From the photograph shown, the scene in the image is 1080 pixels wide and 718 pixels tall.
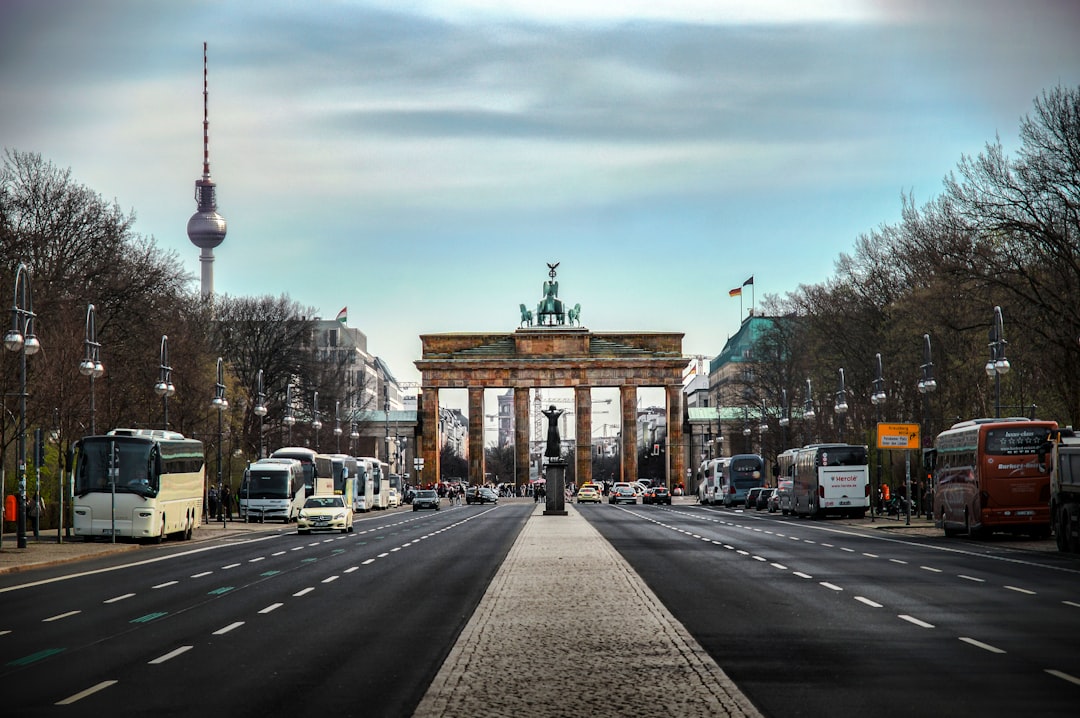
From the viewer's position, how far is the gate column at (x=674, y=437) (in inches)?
5571

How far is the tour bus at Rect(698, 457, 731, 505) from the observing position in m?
103

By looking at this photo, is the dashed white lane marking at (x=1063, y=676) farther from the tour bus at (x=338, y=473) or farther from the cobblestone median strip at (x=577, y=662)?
Answer: the tour bus at (x=338, y=473)

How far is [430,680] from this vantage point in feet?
43.6

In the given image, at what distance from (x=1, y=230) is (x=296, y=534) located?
1475 centimetres

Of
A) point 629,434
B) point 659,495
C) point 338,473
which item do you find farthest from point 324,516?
point 629,434

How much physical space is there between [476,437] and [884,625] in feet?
416

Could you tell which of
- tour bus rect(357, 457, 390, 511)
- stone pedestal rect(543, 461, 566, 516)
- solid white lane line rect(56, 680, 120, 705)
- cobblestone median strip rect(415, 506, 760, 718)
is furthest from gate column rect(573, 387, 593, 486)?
solid white lane line rect(56, 680, 120, 705)

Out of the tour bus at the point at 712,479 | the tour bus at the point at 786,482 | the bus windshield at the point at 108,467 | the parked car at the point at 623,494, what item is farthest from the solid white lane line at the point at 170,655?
the parked car at the point at 623,494

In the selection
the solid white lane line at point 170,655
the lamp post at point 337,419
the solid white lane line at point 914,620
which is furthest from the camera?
the lamp post at point 337,419

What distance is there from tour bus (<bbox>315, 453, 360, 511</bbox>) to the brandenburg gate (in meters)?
55.4

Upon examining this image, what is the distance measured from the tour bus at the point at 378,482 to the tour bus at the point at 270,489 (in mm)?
22129

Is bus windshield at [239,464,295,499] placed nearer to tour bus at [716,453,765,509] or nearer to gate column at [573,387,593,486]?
tour bus at [716,453,765,509]

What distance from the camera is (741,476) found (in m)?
99.1

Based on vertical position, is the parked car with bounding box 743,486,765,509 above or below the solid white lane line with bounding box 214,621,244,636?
below
